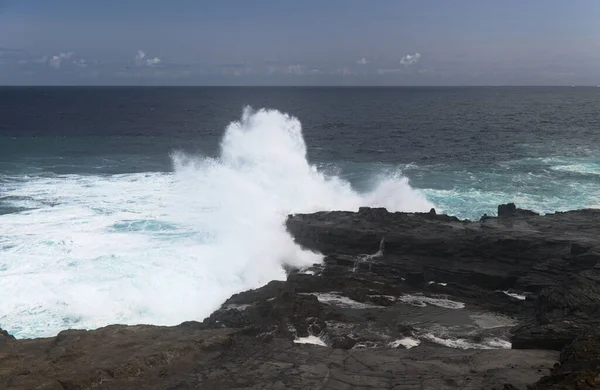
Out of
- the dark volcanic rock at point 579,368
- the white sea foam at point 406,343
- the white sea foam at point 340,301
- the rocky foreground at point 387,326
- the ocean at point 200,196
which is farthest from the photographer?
the ocean at point 200,196

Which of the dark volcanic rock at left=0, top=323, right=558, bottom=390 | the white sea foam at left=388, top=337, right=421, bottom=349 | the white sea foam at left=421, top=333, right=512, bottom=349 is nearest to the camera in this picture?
the dark volcanic rock at left=0, top=323, right=558, bottom=390

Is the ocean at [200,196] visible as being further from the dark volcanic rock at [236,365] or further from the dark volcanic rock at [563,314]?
the dark volcanic rock at [563,314]

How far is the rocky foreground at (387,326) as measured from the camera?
1092cm

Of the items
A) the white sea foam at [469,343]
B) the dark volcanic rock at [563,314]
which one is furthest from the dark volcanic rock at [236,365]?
the white sea foam at [469,343]

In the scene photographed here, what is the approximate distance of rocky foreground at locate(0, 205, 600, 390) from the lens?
10922 millimetres

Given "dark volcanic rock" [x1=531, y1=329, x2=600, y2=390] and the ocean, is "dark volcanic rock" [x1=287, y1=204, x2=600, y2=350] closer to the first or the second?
the ocean

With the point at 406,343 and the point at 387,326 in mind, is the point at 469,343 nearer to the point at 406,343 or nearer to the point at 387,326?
the point at 406,343

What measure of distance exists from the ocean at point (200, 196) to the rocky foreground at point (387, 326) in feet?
11.0

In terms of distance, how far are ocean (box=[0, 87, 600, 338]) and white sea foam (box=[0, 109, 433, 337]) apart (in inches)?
2.9

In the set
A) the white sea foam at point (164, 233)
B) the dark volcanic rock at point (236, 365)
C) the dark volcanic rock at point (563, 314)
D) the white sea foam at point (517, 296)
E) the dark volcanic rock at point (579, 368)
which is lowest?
the white sea foam at point (164, 233)

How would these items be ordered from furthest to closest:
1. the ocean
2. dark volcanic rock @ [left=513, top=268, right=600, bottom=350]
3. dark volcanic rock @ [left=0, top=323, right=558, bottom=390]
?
the ocean, dark volcanic rock @ [left=513, top=268, right=600, bottom=350], dark volcanic rock @ [left=0, top=323, right=558, bottom=390]

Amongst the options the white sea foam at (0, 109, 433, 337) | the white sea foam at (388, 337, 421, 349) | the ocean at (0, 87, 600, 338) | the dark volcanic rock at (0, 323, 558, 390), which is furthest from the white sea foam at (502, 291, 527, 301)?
the ocean at (0, 87, 600, 338)

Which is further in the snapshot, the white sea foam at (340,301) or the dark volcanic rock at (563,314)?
the white sea foam at (340,301)

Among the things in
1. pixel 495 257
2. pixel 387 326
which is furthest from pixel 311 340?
pixel 495 257
